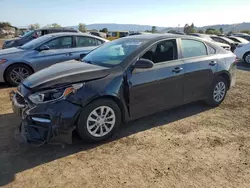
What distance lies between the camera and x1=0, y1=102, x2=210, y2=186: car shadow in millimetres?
3125

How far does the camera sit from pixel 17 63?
22.1 feet

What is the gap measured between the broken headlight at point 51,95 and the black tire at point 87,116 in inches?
13.2

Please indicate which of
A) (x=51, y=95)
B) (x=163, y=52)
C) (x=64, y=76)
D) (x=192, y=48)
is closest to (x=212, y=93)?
(x=192, y=48)

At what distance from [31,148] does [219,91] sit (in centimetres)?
393

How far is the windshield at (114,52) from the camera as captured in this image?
4082 millimetres

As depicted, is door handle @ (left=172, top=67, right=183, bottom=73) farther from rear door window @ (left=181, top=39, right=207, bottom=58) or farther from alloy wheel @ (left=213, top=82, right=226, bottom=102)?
alloy wheel @ (left=213, top=82, right=226, bottom=102)

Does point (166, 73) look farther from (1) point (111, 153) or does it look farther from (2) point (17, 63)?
(2) point (17, 63)

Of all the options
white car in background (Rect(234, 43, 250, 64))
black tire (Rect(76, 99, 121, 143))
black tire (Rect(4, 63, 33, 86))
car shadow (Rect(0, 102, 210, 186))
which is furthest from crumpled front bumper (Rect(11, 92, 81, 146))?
white car in background (Rect(234, 43, 250, 64))

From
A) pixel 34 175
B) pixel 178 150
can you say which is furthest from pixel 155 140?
pixel 34 175

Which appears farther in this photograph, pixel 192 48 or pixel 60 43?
pixel 60 43

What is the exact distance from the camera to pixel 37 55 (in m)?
6.91

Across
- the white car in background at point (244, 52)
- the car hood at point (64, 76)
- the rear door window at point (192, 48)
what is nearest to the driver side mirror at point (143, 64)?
the car hood at point (64, 76)

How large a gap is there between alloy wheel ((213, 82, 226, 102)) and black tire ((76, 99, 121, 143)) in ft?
8.21

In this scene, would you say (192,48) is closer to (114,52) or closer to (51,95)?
(114,52)
